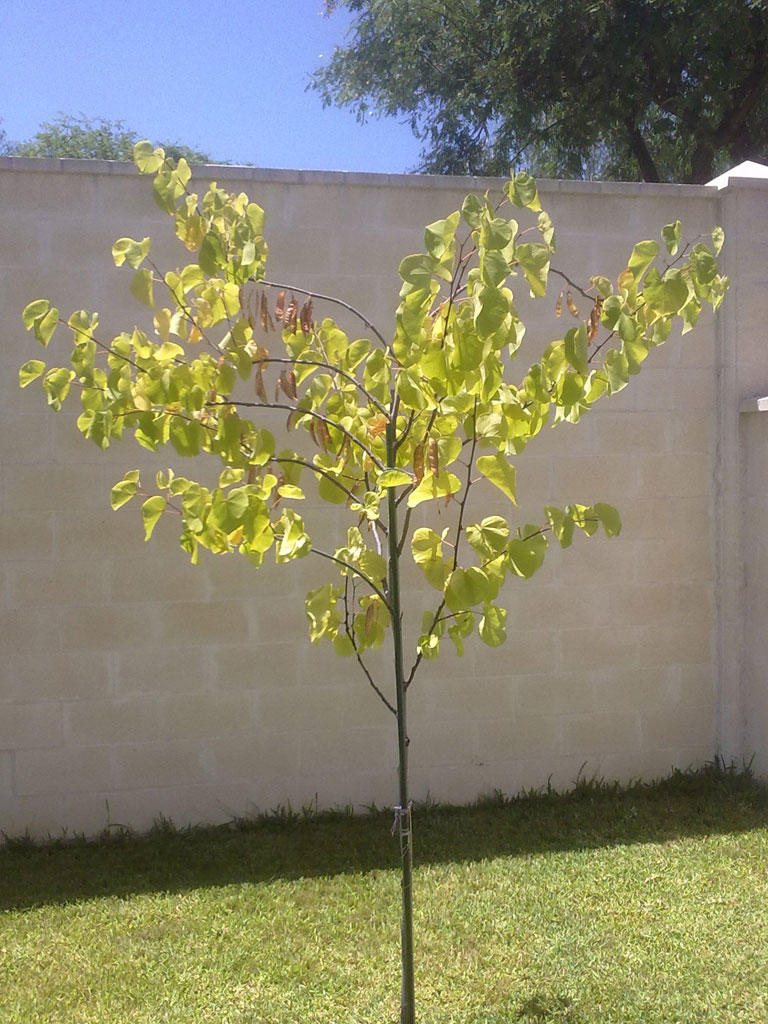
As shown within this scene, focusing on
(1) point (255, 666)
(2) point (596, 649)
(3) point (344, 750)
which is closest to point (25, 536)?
(1) point (255, 666)

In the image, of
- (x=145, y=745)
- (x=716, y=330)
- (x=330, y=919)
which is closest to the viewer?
(x=330, y=919)

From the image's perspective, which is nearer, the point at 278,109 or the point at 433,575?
the point at 433,575

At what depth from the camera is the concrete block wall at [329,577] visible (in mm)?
4230

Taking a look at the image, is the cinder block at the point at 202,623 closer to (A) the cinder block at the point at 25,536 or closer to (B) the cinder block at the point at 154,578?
(B) the cinder block at the point at 154,578

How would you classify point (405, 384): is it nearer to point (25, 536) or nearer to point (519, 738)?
point (25, 536)

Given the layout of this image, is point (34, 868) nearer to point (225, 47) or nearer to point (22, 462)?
point (22, 462)

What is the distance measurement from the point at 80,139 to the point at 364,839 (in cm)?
2218

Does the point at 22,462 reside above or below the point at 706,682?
above

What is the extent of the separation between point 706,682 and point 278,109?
19846mm

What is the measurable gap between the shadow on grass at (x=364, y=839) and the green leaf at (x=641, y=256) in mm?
2578

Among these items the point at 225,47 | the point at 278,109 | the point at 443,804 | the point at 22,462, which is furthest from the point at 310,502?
the point at 225,47

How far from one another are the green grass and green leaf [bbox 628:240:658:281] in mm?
1984

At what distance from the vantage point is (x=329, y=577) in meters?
4.43

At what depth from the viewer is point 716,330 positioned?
481 cm
